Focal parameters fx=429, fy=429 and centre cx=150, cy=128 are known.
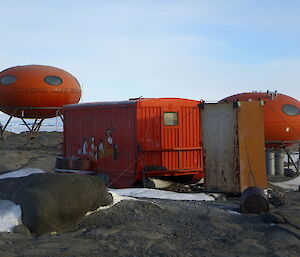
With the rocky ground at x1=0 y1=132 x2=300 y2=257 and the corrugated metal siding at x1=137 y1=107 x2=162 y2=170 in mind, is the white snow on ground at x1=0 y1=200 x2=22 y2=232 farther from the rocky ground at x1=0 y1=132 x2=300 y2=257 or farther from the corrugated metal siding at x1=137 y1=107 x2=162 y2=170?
the corrugated metal siding at x1=137 y1=107 x2=162 y2=170

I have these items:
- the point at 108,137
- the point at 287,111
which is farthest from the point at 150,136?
the point at 287,111

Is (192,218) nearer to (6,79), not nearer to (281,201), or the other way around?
(281,201)

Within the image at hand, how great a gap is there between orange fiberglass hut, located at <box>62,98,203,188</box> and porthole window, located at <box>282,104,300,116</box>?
609cm

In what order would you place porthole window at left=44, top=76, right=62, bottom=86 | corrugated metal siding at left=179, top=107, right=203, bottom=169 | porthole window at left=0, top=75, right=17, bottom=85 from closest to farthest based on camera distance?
1. corrugated metal siding at left=179, top=107, right=203, bottom=169
2. porthole window at left=0, top=75, right=17, bottom=85
3. porthole window at left=44, top=76, right=62, bottom=86

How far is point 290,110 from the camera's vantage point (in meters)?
18.2

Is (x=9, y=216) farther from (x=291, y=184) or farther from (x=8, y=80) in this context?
(x=8, y=80)

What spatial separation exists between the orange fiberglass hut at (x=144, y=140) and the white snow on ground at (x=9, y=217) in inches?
237

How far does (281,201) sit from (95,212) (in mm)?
4916

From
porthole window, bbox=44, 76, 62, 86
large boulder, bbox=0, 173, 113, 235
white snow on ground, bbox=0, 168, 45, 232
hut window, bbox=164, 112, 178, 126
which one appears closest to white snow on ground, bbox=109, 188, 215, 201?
large boulder, bbox=0, 173, 113, 235

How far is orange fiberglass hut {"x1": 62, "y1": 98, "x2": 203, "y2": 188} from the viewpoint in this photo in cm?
1291

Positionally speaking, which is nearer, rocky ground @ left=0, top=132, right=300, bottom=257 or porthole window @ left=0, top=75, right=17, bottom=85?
rocky ground @ left=0, top=132, right=300, bottom=257

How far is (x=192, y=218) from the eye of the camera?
8.19 m

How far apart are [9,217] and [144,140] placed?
6479mm

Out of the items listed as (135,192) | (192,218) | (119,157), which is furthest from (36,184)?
(119,157)
